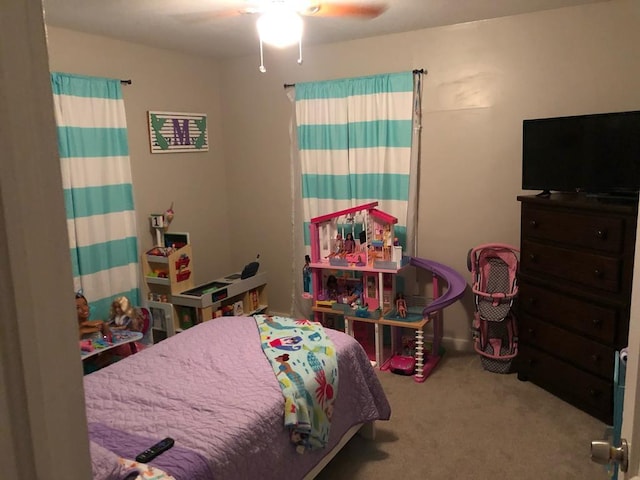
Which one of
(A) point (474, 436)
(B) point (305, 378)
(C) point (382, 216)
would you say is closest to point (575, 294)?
(A) point (474, 436)

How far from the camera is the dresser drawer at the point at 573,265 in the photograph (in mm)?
2865

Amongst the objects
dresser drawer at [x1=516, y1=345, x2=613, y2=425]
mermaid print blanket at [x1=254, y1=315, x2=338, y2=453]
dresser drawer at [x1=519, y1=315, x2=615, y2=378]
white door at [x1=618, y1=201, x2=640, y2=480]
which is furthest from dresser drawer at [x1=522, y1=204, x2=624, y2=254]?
white door at [x1=618, y1=201, x2=640, y2=480]

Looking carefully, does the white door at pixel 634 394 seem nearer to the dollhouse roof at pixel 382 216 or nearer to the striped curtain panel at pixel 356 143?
the dollhouse roof at pixel 382 216

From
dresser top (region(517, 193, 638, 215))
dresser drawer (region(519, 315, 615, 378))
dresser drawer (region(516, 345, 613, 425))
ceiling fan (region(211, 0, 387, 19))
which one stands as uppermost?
ceiling fan (region(211, 0, 387, 19))

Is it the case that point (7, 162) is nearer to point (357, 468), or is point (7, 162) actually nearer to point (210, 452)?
point (210, 452)

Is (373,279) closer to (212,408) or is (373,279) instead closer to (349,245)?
(349,245)

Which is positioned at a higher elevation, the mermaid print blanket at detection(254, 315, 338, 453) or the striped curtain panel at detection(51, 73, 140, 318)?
the striped curtain panel at detection(51, 73, 140, 318)

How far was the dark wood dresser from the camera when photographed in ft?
9.30

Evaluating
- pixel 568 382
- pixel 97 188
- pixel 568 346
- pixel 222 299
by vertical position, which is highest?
pixel 97 188

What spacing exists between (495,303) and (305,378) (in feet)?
5.95

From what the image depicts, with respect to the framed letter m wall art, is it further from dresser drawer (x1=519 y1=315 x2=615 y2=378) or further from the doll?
Result: dresser drawer (x1=519 y1=315 x2=615 y2=378)

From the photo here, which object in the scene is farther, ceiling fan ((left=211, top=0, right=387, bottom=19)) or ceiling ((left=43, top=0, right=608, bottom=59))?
ceiling ((left=43, top=0, right=608, bottom=59))

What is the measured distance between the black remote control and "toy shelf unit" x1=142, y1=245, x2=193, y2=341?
2.12 meters

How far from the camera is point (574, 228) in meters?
3.04
